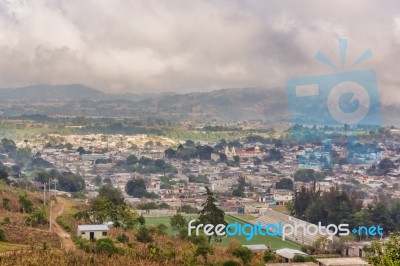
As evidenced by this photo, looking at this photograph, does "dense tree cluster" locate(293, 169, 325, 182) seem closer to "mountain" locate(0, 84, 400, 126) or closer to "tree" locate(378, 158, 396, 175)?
"tree" locate(378, 158, 396, 175)

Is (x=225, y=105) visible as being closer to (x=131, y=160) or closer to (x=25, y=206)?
(x=131, y=160)

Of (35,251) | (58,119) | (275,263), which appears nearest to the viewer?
(35,251)

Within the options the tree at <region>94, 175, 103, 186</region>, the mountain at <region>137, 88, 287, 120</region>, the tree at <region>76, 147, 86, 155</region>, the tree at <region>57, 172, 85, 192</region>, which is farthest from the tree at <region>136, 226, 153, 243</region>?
the mountain at <region>137, 88, 287, 120</region>

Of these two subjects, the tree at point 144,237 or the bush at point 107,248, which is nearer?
the bush at point 107,248

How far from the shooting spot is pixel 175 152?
141 ft

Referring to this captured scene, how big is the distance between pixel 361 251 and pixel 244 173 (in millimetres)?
23106

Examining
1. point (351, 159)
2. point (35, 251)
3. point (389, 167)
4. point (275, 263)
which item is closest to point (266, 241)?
point (275, 263)

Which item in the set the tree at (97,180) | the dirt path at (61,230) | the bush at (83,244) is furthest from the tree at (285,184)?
the bush at (83,244)

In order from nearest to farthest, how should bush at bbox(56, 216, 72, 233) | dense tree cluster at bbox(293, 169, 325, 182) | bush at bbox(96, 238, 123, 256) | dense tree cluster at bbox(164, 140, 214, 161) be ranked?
1. bush at bbox(96, 238, 123, 256)
2. bush at bbox(56, 216, 72, 233)
3. dense tree cluster at bbox(293, 169, 325, 182)
4. dense tree cluster at bbox(164, 140, 214, 161)

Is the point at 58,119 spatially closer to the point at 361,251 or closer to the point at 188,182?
the point at 188,182

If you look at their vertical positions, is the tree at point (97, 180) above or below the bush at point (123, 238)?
below

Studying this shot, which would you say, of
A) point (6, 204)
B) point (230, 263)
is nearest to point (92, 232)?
point (6, 204)

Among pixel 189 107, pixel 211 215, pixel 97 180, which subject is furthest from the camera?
pixel 189 107

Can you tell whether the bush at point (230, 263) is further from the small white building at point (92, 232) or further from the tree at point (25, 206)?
the tree at point (25, 206)
